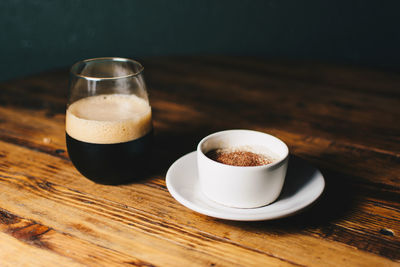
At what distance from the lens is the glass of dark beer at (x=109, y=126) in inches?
30.3

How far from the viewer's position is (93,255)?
2.04 feet

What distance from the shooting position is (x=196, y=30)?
2322 millimetres

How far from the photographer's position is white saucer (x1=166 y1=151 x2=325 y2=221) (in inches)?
25.7

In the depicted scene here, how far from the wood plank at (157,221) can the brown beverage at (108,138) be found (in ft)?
0.12

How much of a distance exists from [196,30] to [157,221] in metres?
1.78

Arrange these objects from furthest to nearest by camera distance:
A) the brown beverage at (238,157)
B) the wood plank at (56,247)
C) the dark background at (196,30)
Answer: the dark background at (196,30)
the brown beverage at (238,157)
the wood plank at (56,247)

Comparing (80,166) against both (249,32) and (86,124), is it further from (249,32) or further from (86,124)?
(249,32)

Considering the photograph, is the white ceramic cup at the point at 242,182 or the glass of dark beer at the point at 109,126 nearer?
the white ceramic cup at the point at 242,182

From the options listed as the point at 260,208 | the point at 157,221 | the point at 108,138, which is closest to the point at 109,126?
the point at 108,138

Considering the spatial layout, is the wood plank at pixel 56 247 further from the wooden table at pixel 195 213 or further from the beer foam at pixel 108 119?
the beer foam at pixel 108 119

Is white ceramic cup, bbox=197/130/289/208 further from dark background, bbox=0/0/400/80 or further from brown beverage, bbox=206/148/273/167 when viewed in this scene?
dark background, bbox=0/0/400/80

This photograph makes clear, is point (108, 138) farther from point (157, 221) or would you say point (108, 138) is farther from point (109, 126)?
point (157, 221)

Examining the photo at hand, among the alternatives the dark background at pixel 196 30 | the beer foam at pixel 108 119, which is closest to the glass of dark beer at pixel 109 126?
the beer foam at pixel 108 119

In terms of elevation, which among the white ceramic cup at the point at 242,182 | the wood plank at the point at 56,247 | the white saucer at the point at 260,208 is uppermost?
the white ceramic cup at the point at 242,182
